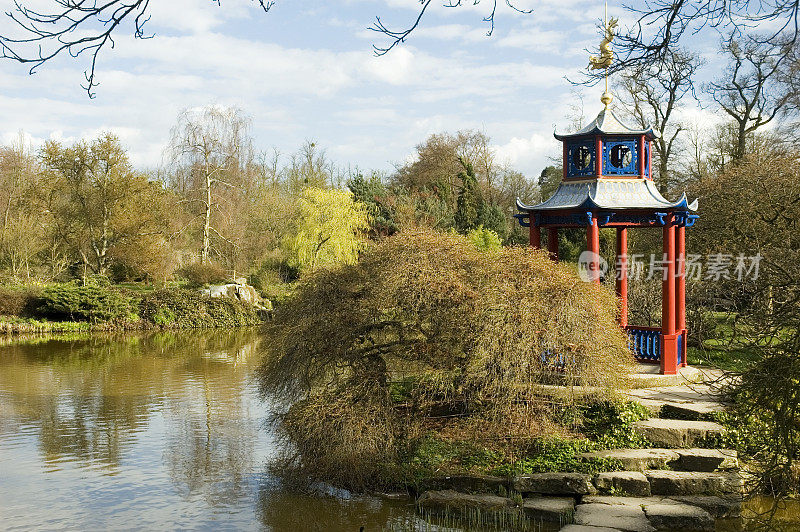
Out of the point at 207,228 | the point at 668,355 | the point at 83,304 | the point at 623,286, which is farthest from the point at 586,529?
the point at 207,228

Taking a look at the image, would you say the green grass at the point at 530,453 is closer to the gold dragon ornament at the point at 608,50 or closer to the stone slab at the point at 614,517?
the stone slab at the point at 614,517

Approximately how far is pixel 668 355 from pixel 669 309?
2.60ft

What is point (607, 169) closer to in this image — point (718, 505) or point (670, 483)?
point (670, 483)

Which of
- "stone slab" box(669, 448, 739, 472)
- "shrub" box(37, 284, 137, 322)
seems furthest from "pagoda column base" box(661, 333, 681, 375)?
"shrub" box(37, 284, 137, 322)

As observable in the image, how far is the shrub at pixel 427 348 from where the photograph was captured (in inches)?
357

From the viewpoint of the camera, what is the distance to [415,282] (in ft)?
30.4

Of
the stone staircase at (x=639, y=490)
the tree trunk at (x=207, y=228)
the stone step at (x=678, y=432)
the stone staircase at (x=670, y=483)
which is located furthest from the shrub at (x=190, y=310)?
the stone step at (x=678, y=432)

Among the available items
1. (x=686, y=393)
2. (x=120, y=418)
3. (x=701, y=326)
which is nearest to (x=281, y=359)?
(x=120, y=418)

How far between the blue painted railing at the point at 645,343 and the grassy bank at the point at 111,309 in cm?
1885

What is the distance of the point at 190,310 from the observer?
1078 inches

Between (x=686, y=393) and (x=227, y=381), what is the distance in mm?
9686

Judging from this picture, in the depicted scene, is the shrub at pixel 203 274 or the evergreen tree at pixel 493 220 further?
the evergreen tree at pixel 493 220

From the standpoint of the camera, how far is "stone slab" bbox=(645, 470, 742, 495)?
8211 mm

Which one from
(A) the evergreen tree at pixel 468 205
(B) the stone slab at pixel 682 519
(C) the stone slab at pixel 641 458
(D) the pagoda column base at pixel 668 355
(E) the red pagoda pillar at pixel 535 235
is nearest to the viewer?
(B) the stone slab at pixel 682 519
